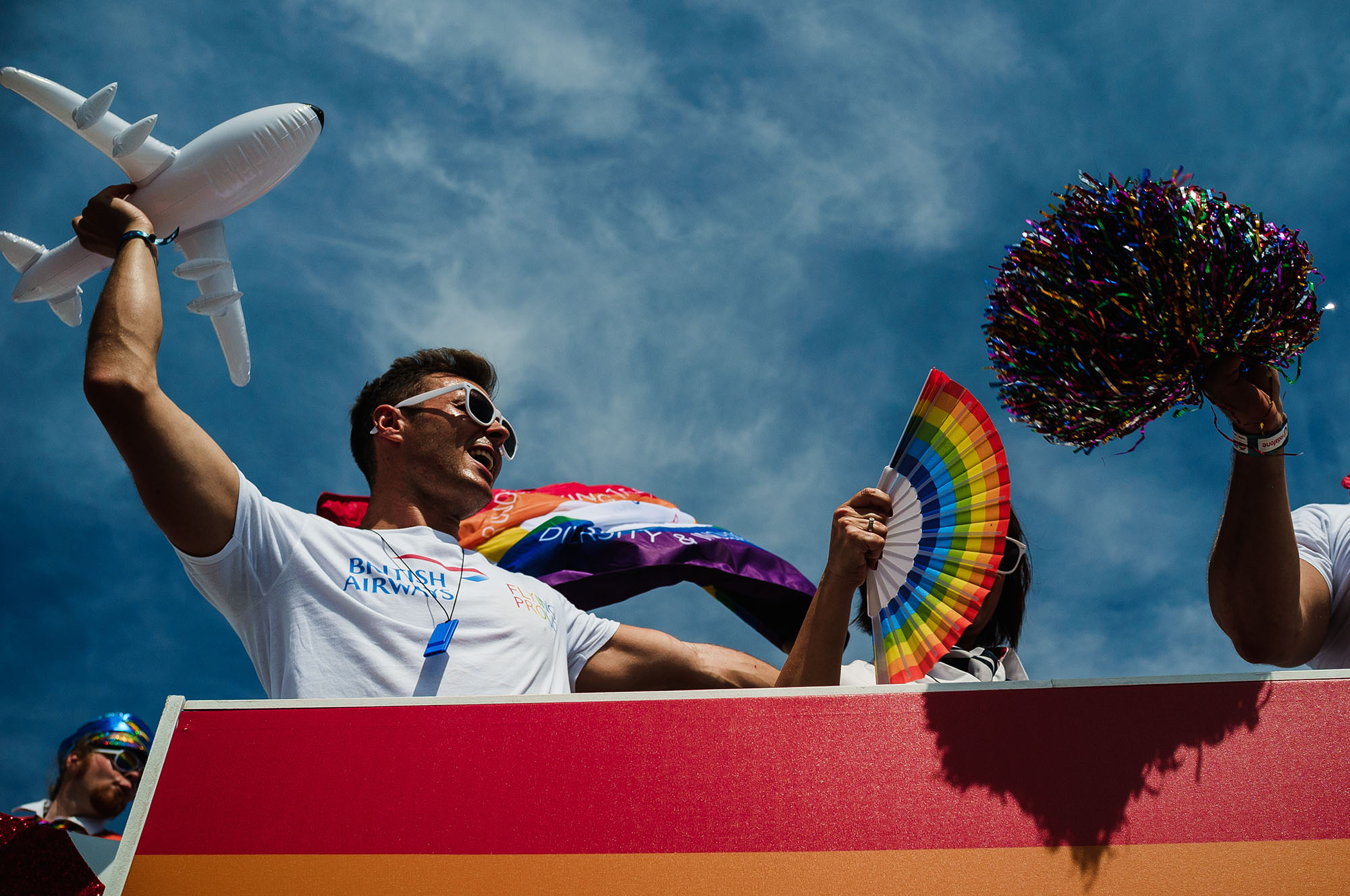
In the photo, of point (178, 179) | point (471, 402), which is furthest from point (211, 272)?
point (471, 402)

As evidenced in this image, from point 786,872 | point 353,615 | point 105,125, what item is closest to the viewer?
point 786,872

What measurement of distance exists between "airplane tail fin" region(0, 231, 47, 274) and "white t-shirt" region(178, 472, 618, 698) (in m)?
1.25

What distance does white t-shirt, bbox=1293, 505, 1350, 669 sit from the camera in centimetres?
243

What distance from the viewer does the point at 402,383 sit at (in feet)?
13.3

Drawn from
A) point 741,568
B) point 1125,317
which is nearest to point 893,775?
point 1125,317

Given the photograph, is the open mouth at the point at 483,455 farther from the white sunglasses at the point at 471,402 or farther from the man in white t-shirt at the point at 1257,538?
the man in white t-shirt at the point at 1257,538

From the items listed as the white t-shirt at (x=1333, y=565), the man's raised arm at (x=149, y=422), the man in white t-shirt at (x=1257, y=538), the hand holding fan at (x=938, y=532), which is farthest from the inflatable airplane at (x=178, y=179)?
the white t-shirt at (x=1333, y=565)

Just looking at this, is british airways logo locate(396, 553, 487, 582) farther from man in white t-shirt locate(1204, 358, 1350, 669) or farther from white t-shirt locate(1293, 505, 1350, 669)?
white t-shirt locate(1293, 505, 1350, 669)

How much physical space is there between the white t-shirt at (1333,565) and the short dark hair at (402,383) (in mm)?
3116

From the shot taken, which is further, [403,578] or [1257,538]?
[403,578]

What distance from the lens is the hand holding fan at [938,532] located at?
2270 mm

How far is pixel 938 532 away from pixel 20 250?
3.06 m

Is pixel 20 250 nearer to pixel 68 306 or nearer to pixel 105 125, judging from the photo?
pixel 68 306

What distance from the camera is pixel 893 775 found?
1.92 m
